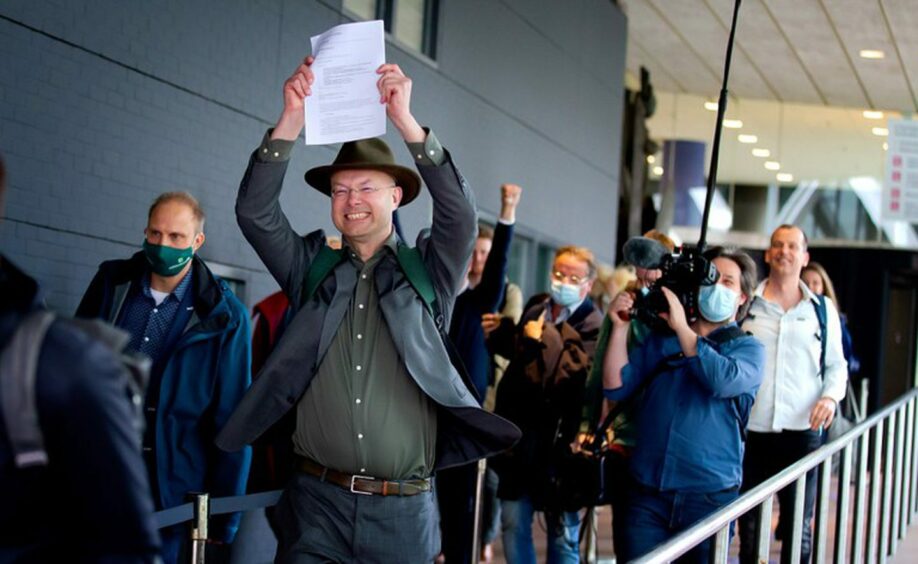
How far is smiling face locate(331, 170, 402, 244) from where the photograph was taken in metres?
4.36

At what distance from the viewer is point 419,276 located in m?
4.36

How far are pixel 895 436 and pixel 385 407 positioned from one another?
16.4 feet

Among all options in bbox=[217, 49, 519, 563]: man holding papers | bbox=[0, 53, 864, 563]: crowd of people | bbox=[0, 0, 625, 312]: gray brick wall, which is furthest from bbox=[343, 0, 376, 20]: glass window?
bbox=[217, 49, 519, 563]: man holding papers

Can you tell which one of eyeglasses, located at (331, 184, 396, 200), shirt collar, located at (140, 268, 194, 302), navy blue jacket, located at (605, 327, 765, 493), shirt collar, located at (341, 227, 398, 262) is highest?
eyeglasses, located at (331, 184, 396, 200)

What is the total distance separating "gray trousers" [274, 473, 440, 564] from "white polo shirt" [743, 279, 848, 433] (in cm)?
316

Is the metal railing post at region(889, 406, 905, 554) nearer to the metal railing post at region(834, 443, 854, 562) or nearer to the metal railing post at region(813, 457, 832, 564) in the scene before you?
the metal railing post at region(834, 443, 854, 562)

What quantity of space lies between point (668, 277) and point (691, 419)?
0.56 m

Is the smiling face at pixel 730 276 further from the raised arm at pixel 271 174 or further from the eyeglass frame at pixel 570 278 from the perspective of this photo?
the raised arm at pixel 271 174

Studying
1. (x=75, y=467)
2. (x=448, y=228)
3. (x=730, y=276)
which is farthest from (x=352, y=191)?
(x=75, y=467)

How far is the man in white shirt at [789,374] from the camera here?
703cm

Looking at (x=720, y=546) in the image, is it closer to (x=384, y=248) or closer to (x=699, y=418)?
(x=384, y=248)

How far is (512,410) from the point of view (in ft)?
22.2

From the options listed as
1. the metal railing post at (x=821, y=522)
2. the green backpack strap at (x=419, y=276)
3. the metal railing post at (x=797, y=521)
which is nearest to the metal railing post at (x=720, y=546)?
the green backpack strap at (x=419, y=276)

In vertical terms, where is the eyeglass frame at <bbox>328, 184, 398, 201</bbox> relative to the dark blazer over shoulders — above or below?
above
